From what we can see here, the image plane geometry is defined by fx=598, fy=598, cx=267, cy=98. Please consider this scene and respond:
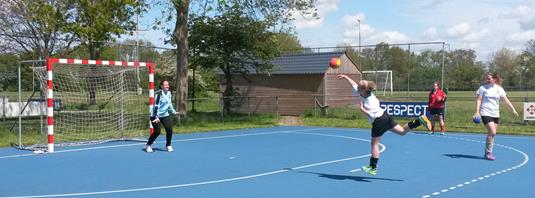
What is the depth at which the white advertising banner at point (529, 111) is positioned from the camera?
23878mm

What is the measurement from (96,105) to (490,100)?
15.0 meters

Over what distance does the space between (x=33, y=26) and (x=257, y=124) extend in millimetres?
10484

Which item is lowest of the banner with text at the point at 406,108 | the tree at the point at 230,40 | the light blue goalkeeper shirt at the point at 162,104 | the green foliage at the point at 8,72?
the banner with text at the point at 406,108

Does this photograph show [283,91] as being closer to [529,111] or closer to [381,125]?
[529,111]

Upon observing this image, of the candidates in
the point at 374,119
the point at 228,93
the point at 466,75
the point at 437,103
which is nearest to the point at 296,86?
the point at 228,93

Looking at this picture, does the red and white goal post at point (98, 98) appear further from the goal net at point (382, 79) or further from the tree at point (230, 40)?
the goal net at point (382, 79)

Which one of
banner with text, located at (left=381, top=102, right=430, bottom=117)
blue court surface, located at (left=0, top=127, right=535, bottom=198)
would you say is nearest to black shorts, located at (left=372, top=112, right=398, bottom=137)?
blue court surface, located at (left=0, top=127, right=535, bottom=198)

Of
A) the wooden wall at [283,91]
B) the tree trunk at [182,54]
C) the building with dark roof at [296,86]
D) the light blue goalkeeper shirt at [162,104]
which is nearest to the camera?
the light blue goalkeeper shirt at [162,104]

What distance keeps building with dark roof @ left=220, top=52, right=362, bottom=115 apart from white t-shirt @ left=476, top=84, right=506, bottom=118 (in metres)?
16.9

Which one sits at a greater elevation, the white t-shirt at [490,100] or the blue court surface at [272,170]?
the white t-shirt at [490,100]

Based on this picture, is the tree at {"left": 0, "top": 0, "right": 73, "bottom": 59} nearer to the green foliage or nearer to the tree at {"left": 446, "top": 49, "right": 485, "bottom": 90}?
the green foliage

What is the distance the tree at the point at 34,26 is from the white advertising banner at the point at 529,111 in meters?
18.0

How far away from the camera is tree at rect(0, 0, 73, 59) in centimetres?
2073

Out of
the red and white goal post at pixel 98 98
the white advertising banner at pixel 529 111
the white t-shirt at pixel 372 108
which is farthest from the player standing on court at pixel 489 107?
the white advertising banner at pixel 529 111
